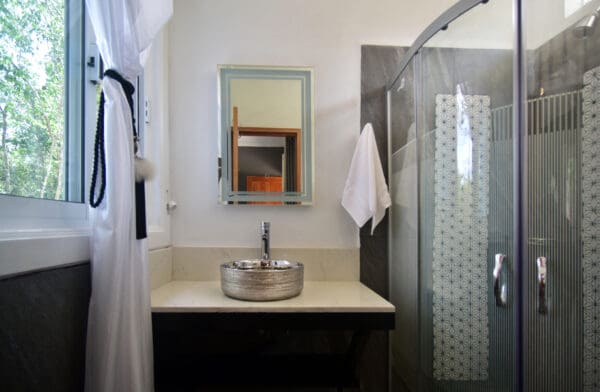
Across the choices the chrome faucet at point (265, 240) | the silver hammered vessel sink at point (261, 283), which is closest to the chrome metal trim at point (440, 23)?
the chrome faucet at point (265, 240)

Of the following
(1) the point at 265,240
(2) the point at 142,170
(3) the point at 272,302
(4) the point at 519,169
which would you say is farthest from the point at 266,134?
(4) the point at 519,169

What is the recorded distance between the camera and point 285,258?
162 centimetres

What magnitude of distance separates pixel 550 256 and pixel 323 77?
1.24 m

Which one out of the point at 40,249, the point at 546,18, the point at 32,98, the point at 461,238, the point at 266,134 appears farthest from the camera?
the point at 266,134

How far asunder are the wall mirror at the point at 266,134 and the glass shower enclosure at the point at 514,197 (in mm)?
621

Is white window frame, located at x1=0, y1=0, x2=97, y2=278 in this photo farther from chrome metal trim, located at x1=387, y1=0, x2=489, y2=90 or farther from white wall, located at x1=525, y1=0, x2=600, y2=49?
white wall, located at x1=525, y1=0, x2=600, y2=49

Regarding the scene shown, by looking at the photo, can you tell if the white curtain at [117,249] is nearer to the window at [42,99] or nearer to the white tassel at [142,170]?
the white tassel at [142,170]

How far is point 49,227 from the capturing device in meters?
0.90

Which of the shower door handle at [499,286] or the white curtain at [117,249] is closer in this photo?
the white curtain at [117,249]

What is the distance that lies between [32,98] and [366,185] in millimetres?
1276

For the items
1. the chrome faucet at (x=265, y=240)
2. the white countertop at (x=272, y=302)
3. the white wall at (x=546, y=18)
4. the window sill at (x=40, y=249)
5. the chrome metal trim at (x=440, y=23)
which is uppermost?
the chrome metal trim at (x=440, y=23)

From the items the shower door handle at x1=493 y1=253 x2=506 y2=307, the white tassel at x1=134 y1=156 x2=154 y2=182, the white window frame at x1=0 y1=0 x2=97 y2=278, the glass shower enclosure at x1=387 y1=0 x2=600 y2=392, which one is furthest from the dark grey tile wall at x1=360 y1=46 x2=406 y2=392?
the white window frame at x1=0 y1=0 x2=97 y2=278

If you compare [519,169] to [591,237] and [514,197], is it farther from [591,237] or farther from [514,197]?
[591,237]

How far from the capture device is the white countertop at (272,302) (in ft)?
3.76
